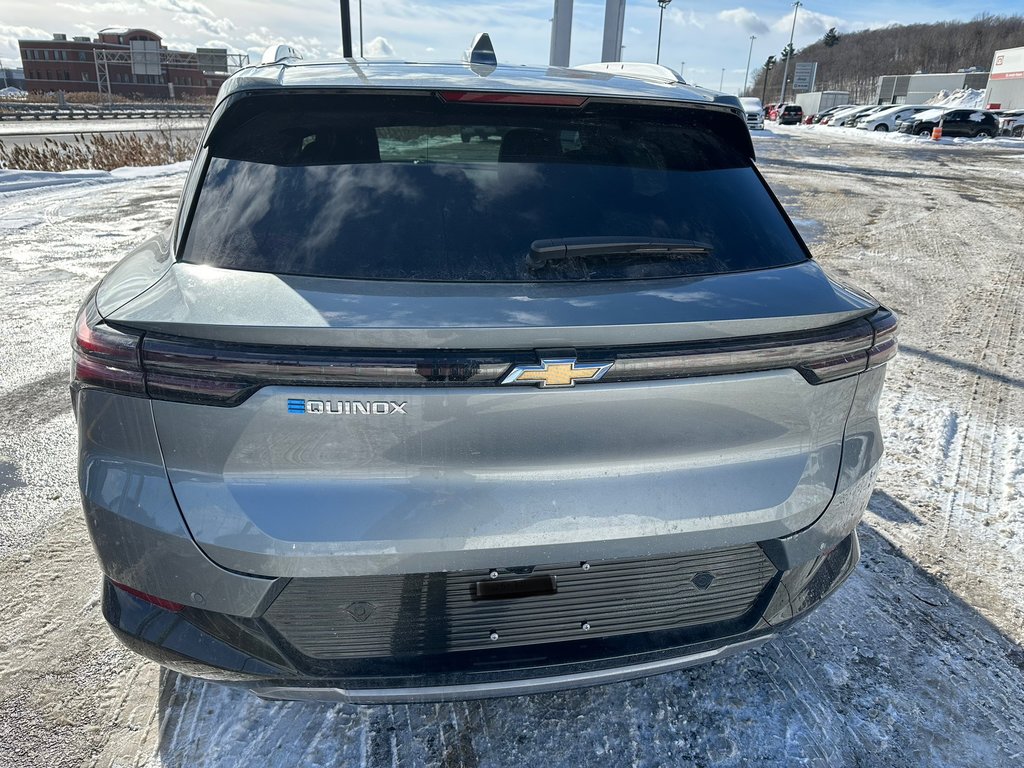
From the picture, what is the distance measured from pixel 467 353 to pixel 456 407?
12cm

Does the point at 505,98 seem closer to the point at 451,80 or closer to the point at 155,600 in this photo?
the point at 451,80

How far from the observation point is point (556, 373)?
58.6 inches

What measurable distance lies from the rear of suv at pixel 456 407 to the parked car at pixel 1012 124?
49.6 meters

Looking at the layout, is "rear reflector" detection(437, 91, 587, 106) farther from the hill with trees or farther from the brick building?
the hill with trees

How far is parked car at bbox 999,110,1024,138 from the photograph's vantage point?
133 ft

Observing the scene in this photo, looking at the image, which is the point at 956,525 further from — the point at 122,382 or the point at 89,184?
the point at 89,184

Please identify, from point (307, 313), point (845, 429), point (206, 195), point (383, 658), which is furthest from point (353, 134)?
point (845, 429)

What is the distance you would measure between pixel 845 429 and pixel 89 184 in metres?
15.7

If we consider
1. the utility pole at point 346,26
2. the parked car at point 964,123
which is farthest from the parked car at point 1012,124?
the utility pole at point 346,26

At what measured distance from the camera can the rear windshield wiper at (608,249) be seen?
5.74 feet

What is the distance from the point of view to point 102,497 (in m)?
1.63

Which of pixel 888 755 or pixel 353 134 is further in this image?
pixel 888 755

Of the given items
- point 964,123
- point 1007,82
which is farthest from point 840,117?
point 964,123

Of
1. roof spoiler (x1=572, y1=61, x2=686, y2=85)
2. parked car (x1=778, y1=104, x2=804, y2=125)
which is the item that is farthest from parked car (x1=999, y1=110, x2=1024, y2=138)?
roof spoiler (x1=572, y1=61, x2=686, y2=85)
